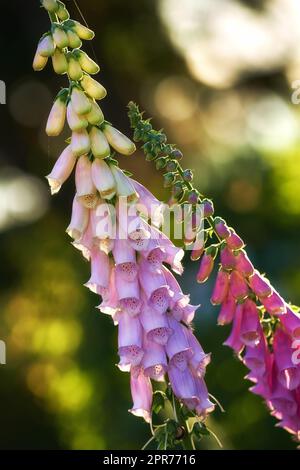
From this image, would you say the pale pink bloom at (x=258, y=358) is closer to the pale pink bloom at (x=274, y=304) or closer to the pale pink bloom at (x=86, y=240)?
the pale pink bloom at (x=274, y=304)

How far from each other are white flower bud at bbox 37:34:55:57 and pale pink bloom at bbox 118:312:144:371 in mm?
411

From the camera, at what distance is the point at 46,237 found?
425 cm

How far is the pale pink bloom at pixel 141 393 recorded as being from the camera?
4.54 ft

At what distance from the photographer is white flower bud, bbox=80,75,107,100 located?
1.31 m

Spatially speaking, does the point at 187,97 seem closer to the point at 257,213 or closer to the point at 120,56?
the point at 120,56

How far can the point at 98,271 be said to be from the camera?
1383mm

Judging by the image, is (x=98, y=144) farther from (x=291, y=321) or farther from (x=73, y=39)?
(x=291, y=321)

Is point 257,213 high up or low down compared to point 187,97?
down

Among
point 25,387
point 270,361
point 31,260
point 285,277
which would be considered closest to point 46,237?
point 31,260

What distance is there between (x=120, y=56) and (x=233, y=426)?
2.44m

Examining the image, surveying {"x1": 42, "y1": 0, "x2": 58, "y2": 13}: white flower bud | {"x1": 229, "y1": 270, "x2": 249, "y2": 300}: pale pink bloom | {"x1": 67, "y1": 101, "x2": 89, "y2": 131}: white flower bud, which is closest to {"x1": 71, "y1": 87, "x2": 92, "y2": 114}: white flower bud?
{"x1": 67, "y1": 101, "x2": 89, "y2": 131}: white flower bud

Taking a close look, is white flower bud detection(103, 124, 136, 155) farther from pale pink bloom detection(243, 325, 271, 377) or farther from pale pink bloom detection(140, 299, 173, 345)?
pale pink bloom detection(243, 325, 271, 377)

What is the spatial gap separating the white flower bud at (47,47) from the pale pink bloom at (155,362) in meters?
0.45

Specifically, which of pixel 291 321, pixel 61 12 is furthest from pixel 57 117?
pixel 291 321
